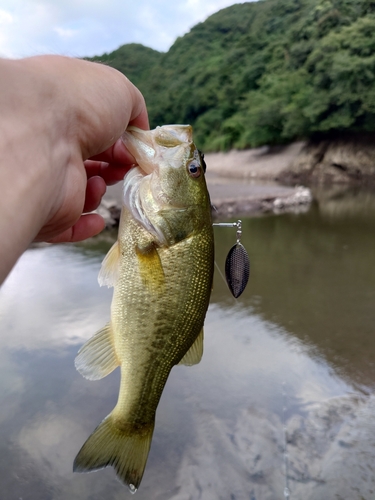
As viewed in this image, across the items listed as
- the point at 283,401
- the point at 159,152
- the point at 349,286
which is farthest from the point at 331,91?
the point at 159,152

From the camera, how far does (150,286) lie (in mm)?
1616

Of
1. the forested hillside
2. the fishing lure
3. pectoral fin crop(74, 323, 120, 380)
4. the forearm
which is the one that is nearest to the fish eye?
the fishing lure

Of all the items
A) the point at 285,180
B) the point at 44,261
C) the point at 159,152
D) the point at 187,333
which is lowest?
the point at 285,180

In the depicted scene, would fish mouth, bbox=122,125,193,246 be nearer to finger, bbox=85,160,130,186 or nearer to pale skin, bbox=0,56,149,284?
pale skin, bbox=0,56,149,284

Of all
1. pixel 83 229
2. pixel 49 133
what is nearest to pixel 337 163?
pixel 83 229

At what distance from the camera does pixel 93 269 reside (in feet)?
28.3

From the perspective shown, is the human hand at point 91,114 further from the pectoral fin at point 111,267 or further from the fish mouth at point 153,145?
the pectoral fin at point 111,267

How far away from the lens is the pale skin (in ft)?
3.55

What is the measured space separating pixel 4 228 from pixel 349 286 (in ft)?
26.0

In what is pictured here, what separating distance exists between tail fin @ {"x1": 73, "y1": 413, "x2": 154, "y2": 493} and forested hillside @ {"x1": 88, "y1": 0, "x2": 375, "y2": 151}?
14.3 feet

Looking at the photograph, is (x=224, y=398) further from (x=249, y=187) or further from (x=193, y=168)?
(x=249, y=187)

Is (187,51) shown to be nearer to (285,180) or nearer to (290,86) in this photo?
(290,86)

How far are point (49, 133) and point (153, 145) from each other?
0.54m

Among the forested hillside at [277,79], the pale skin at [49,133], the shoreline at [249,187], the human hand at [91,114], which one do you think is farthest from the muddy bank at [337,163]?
the pale skin at [49,133]
